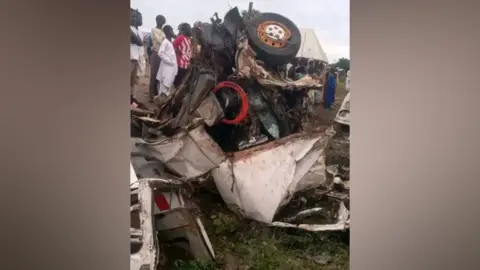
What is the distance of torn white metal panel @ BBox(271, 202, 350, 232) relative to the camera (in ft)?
6.85

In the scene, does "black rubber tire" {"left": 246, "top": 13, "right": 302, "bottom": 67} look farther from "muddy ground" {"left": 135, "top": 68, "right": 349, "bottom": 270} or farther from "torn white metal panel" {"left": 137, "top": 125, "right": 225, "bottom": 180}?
"torn white metal panel" {"left": 137, "top": 125, "right": 225, "bottom": 180}

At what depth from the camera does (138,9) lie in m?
2.15

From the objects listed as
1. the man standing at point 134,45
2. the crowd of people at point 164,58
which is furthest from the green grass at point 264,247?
the man standing at point 134,45

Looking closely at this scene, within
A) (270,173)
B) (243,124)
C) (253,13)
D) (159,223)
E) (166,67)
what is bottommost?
(159,223)

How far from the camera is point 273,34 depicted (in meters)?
2.15

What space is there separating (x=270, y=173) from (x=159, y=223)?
60cm

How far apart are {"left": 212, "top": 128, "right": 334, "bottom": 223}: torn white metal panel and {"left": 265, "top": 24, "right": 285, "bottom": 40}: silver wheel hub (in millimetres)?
495

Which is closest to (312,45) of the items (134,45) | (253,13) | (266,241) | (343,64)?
(343,64)

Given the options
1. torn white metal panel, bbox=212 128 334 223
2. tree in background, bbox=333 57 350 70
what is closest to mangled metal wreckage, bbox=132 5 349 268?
torn white metal panel, bbox=212 128 334 223

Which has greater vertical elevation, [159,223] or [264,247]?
[159,223]

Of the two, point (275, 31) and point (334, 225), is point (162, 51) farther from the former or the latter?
point (334, 225)
